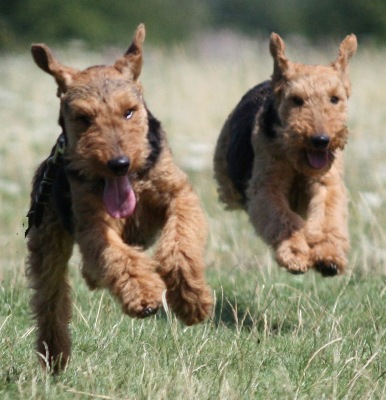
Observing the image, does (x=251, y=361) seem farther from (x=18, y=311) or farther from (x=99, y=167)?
(x=18, y=311)

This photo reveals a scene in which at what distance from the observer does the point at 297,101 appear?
19.7ft

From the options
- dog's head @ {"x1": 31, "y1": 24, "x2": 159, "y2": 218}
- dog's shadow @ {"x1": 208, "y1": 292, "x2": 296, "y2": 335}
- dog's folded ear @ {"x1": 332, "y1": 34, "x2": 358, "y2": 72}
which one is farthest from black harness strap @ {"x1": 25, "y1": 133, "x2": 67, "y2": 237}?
dog's folded ear @ {"x1": 332, "y1": 34, "x2": 358, "y2": 72}

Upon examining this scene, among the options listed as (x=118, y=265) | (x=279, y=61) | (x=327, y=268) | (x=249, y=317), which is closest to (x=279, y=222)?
(x=327, y=268)

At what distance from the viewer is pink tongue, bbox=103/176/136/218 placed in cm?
445

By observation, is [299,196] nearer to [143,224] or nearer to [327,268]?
[327,268]

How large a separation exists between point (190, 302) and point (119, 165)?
24.7 inches

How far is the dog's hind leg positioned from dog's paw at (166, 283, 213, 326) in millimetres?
787

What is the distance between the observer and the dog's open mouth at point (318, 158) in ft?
19.1

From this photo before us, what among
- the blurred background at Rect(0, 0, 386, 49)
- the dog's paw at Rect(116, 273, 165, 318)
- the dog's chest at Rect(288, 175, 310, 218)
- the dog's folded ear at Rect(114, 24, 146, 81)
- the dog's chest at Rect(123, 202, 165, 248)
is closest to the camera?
the dog's paw at Rect(116, 273, 165, 318)

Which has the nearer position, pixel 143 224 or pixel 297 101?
pixel 143 224

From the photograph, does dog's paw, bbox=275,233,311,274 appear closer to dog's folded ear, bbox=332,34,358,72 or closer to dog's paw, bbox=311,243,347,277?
dog's paw, bbox=311,243,347,277

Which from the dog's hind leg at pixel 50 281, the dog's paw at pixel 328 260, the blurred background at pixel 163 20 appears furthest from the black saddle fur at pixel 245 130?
the blurred background at pixel 163 20

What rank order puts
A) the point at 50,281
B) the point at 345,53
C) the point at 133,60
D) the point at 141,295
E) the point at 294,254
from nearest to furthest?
1. the point at 141,295
2. the point at 133,60
3. the point at 50,281
4. the point at 294,254
5. the point at 345,53

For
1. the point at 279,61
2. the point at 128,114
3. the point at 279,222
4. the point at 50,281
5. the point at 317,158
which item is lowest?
the point at 50,281
